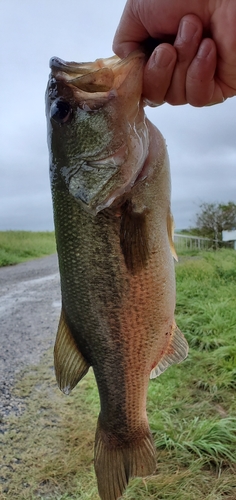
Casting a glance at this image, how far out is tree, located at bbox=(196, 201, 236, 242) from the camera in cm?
2444

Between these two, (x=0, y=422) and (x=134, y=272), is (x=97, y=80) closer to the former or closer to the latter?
(x=134, y=272)

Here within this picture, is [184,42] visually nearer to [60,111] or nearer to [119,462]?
[60,111]

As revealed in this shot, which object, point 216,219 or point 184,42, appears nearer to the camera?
point 184,42

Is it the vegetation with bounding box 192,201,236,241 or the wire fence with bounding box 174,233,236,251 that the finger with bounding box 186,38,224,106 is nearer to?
the wire fence with bounding box 174,233,236,251

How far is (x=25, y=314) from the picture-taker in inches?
339

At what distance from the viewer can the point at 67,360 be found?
6.11ft

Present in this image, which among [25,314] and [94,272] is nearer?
[94,272]

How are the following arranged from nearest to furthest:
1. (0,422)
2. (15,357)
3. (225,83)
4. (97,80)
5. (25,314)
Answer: (97,80), (225,83), (0,422), (15,357), (25,314)

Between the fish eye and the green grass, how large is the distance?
14837 millimetres

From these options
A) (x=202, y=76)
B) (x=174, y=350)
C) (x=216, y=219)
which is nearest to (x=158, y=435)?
(x=174, y=350)

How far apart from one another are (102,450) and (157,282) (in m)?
0.78

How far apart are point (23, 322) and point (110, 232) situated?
6701 millimetres

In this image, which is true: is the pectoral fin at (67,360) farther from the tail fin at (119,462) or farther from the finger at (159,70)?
the finger at (159,70)

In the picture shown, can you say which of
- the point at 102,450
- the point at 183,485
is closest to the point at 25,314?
the point at 183,485
